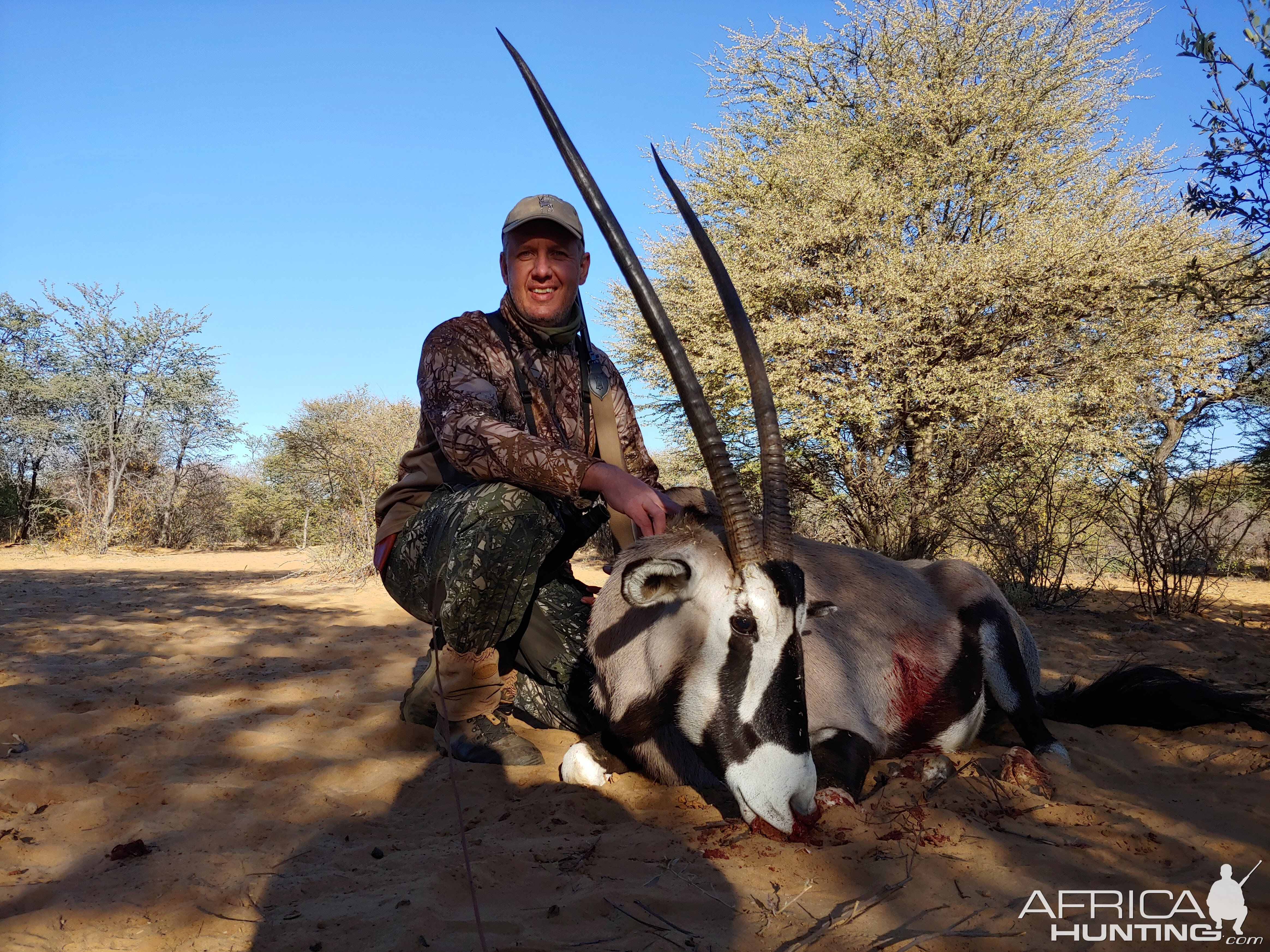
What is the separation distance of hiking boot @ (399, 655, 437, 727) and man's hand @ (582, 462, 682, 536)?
1.33 metres

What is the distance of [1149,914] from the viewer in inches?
79.3

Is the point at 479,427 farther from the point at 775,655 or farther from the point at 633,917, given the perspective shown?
the point at 633,917

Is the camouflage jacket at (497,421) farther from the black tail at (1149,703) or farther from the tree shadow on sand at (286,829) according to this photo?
the black tail at (1149,703)

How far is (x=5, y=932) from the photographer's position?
204cm

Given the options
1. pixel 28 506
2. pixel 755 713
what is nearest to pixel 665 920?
pixel 755 713

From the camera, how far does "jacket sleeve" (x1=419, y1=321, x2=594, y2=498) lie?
10.7 ft

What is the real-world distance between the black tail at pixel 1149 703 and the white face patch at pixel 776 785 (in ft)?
7.49

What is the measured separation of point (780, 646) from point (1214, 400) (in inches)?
551

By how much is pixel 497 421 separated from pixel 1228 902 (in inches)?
112

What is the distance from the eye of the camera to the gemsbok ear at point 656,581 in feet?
8.81

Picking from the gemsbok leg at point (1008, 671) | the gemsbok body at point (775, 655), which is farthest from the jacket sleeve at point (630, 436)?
the gemsbok leg at point (1008, 671)

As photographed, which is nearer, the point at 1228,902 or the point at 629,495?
the point at 1228,902

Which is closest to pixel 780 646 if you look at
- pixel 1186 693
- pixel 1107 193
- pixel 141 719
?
pixel 1186 693

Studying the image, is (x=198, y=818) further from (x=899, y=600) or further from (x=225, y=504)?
(x=225, y=504)
